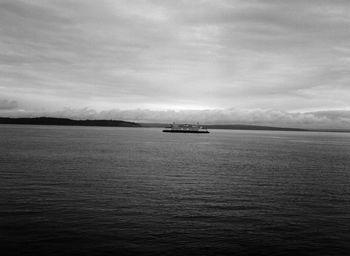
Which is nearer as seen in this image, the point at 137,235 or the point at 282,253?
the point at 282,253

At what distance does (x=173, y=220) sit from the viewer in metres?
28.5

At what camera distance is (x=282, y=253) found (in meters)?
22.4

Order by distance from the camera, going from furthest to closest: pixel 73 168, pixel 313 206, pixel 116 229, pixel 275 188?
pixel 73 168 → pixel 275 188 → pixel 313 206 → pixel 116 229

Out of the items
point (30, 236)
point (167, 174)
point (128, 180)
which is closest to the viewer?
point (30, 236)

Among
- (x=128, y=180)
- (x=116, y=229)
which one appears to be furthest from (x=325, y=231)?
(x=128, y=180)

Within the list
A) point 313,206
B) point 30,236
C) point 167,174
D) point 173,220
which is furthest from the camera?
point 167,174

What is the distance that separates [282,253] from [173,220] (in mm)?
9628

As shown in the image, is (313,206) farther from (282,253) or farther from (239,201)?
(282,253)

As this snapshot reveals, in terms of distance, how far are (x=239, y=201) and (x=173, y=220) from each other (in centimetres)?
1045

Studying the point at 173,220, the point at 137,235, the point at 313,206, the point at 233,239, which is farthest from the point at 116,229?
the point at 313,206

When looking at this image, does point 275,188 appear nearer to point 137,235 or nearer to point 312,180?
point 312,180

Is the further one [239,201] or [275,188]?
[275,188]

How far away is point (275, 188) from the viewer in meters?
44.2

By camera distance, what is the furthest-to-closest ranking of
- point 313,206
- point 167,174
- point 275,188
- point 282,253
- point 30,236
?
point 167,174, point 275,188, point 313,206, point 30,236, point 282,253
